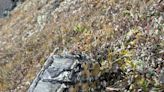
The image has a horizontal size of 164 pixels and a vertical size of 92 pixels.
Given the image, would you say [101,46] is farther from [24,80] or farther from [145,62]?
[24,80]

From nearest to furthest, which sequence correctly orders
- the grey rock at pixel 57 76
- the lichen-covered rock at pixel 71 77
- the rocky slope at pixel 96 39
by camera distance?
the rocky slope at pixel 96 39 → the lichen-covered rock at pixel 71 77 → the grey rock at pixel 57 76

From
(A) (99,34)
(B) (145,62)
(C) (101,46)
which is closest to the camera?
(B) (145,62)

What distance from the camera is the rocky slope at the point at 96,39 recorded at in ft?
29.2

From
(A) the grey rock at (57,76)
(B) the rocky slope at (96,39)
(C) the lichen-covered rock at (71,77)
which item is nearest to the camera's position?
(B) the rocky slope at (96,39)

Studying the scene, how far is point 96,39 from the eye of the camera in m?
12.1

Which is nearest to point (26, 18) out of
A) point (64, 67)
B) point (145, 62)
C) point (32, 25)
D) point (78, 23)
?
point (32, 25)

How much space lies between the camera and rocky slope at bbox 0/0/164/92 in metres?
8.91

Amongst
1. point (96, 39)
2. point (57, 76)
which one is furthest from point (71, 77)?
point (96, 39)

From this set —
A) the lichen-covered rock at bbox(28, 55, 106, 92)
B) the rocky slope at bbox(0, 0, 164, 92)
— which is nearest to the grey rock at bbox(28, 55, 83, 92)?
the lichen-covered rock at bbox(28, 55, 106, 92)

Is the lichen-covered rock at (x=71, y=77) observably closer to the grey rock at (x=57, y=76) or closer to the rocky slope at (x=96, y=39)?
the grey rock at (x=57, y=76)

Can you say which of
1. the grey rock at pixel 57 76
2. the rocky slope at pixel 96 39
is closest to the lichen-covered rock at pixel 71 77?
the grey rock at pixel 57 76

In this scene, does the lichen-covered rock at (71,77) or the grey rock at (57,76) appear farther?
the grey rock at (57,76)

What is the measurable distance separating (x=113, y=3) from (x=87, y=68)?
491cm

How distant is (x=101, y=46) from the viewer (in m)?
11.2
